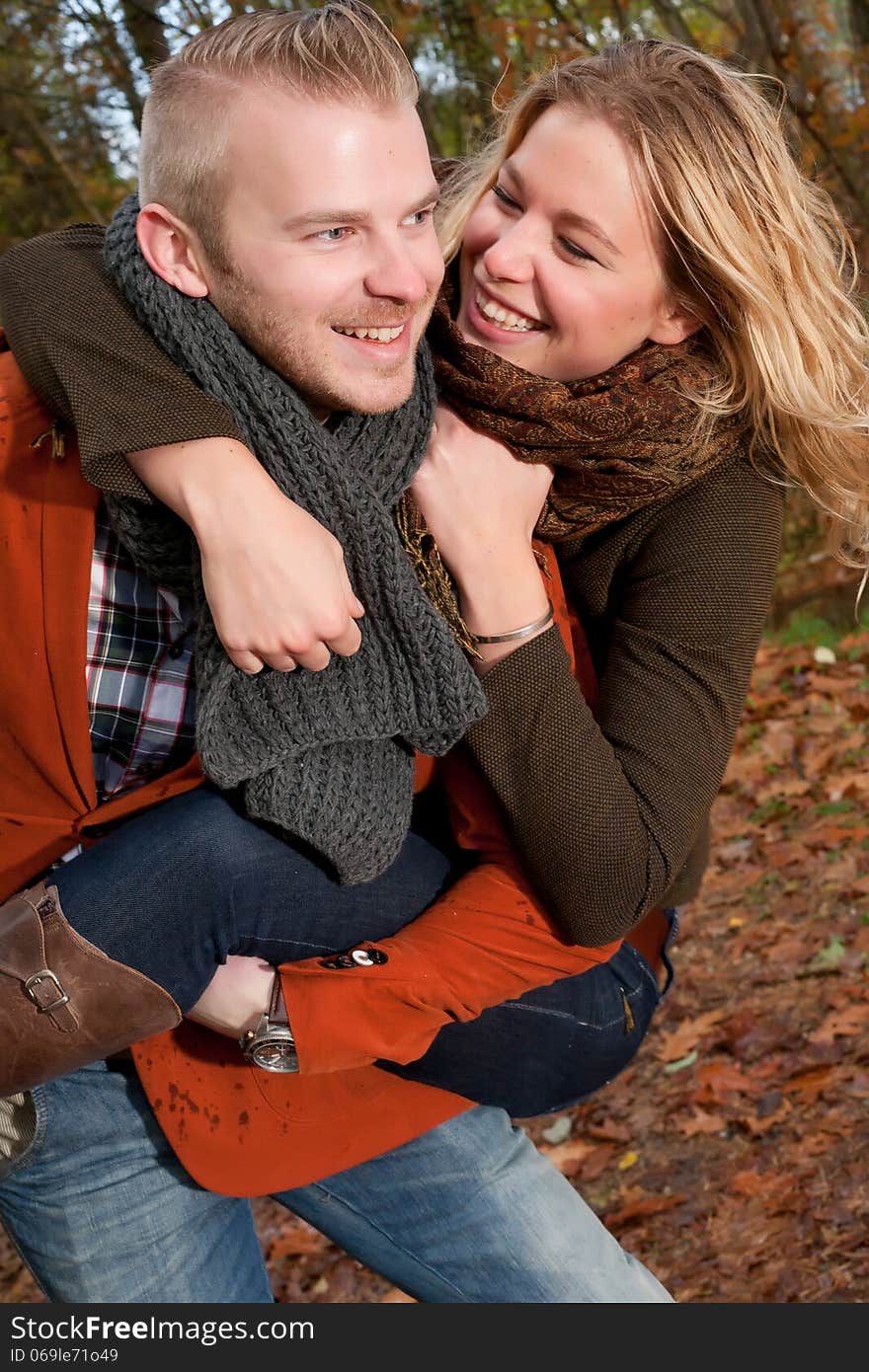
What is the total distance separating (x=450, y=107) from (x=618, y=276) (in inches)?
214

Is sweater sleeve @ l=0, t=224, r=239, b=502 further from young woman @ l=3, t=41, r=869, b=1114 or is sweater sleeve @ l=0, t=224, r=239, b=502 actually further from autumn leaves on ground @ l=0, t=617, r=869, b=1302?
autumn leaves on ground @ l=0, t=617, r=869, b=1302

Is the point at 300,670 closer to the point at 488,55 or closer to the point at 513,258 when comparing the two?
the point at 513,258

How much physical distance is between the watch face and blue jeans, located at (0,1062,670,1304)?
14.9 inches

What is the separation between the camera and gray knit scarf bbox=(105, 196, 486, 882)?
1969 mm

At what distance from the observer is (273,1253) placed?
14.8ft

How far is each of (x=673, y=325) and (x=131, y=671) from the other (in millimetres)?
1214

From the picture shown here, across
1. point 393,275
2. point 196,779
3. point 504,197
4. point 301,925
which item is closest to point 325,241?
point 393,275

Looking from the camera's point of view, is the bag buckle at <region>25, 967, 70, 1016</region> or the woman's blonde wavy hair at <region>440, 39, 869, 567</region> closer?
the bag buckle at <region>25, 967, 70, 1016</region>

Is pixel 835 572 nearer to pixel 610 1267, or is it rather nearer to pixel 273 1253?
pixel 273 1253

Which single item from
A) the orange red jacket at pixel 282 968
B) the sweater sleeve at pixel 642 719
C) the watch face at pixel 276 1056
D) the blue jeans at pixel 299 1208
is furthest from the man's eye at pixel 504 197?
the blue jeans at pixel 299 1208

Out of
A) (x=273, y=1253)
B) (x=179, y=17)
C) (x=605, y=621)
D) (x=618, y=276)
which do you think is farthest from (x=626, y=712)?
(x=179, y=17)

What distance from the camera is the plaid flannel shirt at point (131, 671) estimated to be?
212 cm

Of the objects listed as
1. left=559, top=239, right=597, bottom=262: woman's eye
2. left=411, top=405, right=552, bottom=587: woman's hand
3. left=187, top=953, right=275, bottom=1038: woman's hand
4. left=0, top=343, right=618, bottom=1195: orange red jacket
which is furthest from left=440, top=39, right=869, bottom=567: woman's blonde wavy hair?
left=187, top=953, right=275, bottom=1038: woman's hand

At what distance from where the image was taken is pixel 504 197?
2.49 metres
